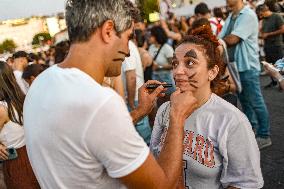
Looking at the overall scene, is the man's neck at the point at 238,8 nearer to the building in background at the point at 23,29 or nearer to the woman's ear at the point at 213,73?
the woman's ear at the point at 213,73

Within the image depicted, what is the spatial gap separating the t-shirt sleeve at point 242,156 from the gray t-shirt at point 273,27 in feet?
19.8

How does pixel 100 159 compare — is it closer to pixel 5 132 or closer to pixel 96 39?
pixel 96 39

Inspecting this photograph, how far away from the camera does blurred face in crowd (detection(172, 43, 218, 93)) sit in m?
2.21

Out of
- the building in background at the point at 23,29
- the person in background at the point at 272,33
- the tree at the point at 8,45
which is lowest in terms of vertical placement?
the tree at the point at 8,45

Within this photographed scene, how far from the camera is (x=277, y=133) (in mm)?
5148

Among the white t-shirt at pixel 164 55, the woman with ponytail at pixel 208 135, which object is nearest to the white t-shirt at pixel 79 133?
the woman with ponytail at pixel 208 135

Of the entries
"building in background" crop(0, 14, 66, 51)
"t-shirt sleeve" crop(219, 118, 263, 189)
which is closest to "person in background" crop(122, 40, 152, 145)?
"t-shirt sleeve" crop(219, 118, 263, 189)

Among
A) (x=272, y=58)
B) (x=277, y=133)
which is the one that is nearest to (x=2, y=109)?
(x=277, y=133)

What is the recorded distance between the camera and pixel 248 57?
4676mm

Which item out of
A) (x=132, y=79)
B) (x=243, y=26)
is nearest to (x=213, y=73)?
(x=132, y=79)

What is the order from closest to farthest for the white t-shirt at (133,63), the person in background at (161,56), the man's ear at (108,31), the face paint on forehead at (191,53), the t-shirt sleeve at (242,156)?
→ the man's ear at (108,31) < the t-shirt sleeve at (242,156) < the face paint on forehead at (191,53) < the white t-shirt at (133,63) < the person in background at (161,56)

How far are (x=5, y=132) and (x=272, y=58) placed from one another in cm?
618

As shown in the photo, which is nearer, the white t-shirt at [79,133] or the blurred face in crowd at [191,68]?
the white t-shirt at [79,133]

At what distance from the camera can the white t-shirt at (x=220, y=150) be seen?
194 cm
